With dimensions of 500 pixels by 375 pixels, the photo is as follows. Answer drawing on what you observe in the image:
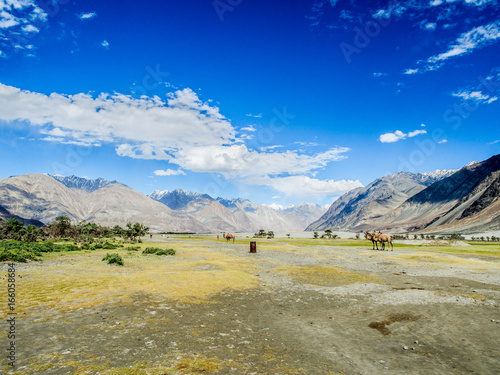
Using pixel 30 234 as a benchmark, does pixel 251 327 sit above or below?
below

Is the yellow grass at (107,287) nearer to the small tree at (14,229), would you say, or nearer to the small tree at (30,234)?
the small tree at (30,234)

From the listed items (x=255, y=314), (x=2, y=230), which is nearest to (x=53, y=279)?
(x=255, y=314)

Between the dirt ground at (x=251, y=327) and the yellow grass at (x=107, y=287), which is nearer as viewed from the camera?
the dirt ground at (x=251, y=327)

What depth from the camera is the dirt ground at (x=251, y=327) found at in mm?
8312

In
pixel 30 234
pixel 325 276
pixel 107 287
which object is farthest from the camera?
pixel 30 234

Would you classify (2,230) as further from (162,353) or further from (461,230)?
(461,230)

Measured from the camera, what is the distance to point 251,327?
1188 cm

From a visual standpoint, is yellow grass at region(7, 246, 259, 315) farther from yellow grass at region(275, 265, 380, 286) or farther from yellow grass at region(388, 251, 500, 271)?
yellow grass at region(388, 251, 500, 271)

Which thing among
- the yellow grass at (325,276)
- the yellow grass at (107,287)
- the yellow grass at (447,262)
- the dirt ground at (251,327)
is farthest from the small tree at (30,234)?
the yellow grass at (447,262)

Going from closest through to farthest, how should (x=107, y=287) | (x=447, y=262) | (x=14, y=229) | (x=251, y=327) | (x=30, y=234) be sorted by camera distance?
(x=251, y=327) → (x=107, y=287) → (x=447, y=262) → (x=30, y=234) → (x=14, y=229)

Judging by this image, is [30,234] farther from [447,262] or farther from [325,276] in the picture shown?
[447,262]

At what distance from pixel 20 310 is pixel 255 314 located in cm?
1080

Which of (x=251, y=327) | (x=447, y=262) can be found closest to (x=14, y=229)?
(x=251, y=327)

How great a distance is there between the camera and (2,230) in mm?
72000
